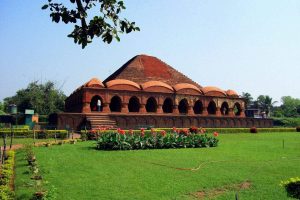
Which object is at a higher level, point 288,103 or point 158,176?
point 288,103

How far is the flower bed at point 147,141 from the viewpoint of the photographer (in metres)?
14.8

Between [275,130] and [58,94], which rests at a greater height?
[58,94]

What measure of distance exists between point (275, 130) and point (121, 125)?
1861 centimetres

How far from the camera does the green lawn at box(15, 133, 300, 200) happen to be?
7363 millimetres

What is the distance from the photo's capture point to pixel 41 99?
55.0m

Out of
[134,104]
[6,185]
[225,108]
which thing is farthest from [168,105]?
[6,185]

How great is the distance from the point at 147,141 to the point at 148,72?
2247 cm

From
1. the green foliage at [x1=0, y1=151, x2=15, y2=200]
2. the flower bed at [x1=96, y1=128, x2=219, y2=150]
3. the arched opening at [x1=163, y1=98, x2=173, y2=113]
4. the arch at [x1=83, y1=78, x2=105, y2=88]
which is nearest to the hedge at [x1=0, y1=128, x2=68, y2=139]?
the flower bed at [x1=96, y1=128, x2=219, y2=150]

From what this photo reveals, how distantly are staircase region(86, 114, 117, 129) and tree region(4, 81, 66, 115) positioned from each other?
96.2 feet

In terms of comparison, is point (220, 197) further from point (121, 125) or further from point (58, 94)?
point (58, 94)

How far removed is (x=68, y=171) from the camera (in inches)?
367

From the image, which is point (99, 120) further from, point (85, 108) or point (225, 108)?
point (225, 108)

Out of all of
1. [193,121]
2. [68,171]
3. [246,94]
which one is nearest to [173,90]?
[193,121]

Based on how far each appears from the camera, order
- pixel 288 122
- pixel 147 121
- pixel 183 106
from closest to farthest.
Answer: pixel 147 121 → pixel 183 106 → pixel 288 122
